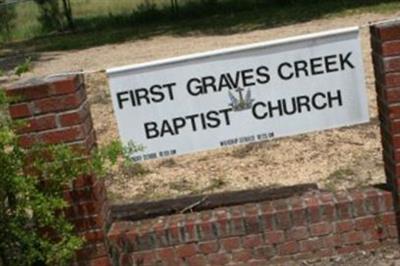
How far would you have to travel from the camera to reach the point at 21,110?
4242 mm

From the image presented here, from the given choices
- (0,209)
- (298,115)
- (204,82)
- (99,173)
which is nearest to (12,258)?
(0,209)

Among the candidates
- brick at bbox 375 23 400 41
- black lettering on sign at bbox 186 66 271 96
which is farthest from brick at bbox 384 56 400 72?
black lettering on sign at bbox 186 66 271 96

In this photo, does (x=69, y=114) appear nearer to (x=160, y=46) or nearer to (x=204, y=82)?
(x=204, y=82)

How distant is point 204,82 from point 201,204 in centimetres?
86

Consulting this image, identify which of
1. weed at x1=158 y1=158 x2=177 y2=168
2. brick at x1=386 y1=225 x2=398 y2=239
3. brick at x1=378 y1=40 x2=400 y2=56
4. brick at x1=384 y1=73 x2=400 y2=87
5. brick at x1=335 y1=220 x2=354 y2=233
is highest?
brick at x1=378 y1=40 x2=400 y2=56

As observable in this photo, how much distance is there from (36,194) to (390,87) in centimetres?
208

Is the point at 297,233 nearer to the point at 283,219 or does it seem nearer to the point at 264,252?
the point at 283,219

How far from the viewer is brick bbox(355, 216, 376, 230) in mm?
4555

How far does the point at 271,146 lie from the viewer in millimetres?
6965

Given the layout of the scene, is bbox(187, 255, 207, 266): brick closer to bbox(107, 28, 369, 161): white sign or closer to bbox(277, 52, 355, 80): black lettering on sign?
bbox(107, 28, 369, 161): white sign

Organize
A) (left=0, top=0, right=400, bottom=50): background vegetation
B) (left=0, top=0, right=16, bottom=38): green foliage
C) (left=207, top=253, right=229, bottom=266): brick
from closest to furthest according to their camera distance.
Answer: (left=207, top=253, right=229, bottom=266): brick < (left=0, top=0, right=400, bottom=50): background vegetation < (left=0, top=0, right=16, bottom=38): green foliage

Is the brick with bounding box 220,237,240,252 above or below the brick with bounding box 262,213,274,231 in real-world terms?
below

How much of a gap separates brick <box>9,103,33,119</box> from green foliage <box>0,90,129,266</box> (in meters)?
0.05

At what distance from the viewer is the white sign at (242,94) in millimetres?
4555
